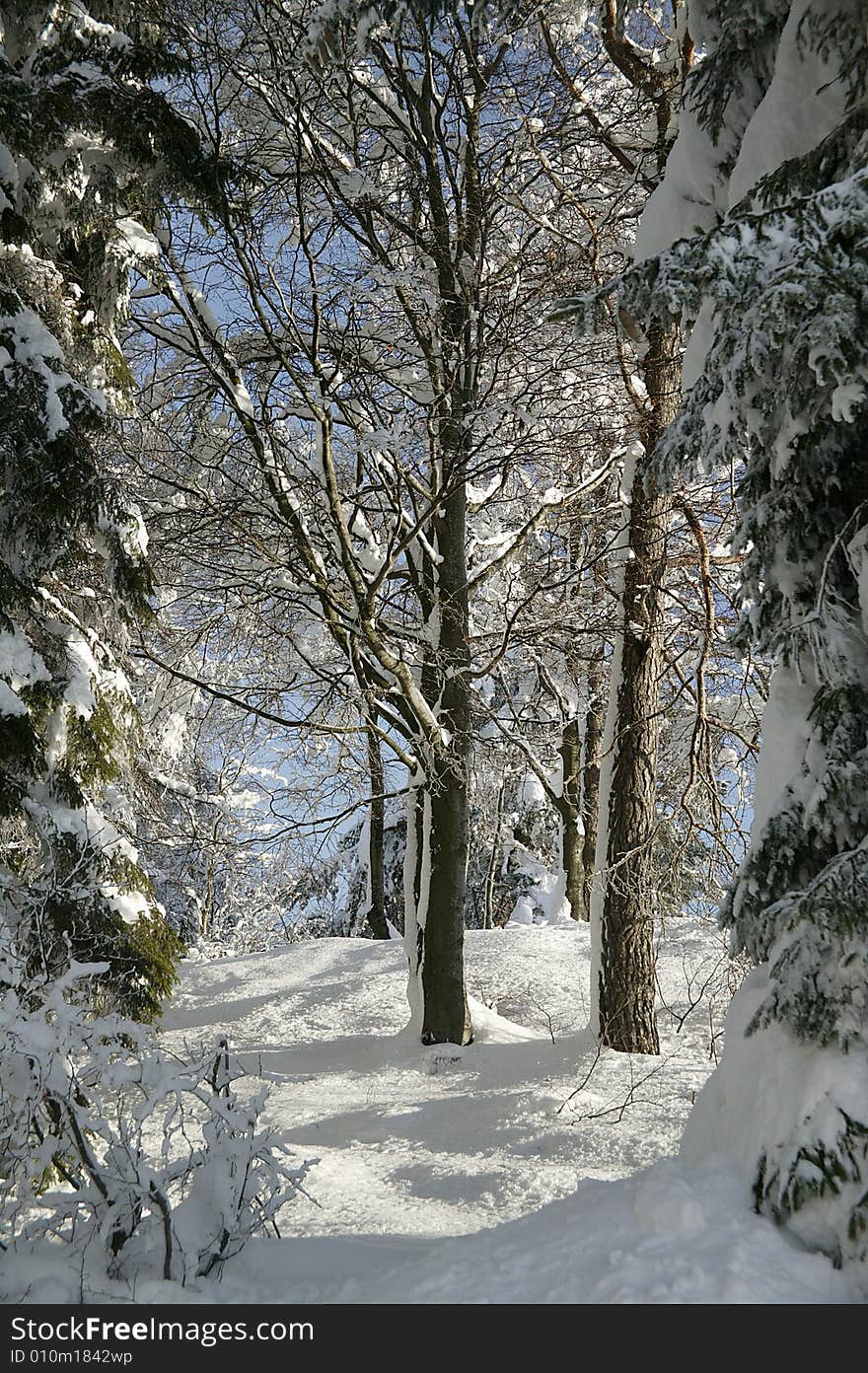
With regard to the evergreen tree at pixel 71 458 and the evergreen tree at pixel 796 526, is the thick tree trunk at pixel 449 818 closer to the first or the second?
the evergreen tree at pixel 71 458

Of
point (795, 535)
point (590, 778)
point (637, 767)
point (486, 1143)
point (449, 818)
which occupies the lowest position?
point (486, 1143)

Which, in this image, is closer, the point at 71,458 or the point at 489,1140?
the point at 71,458

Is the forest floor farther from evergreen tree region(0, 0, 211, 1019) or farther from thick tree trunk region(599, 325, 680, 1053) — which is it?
evergreen tree region(0, 0, 211, 1019)

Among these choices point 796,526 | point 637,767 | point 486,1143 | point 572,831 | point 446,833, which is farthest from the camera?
point 572,831

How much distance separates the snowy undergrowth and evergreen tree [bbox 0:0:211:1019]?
1.47 meters

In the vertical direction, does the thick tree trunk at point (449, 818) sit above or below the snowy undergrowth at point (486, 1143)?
above

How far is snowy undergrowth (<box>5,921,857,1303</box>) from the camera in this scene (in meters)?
2.30

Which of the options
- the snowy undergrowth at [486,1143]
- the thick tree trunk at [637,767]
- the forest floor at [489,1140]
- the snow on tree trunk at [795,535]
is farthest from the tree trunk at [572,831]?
the snow on tree trunk at [795,535]

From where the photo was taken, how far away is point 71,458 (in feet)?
16.3

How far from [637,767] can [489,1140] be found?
118 inches

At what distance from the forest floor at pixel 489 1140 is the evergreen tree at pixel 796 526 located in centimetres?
29

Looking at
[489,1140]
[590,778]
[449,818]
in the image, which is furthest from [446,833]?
[590,778]

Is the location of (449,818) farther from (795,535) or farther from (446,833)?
(795,535)

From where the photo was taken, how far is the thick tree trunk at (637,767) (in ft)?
22.1
